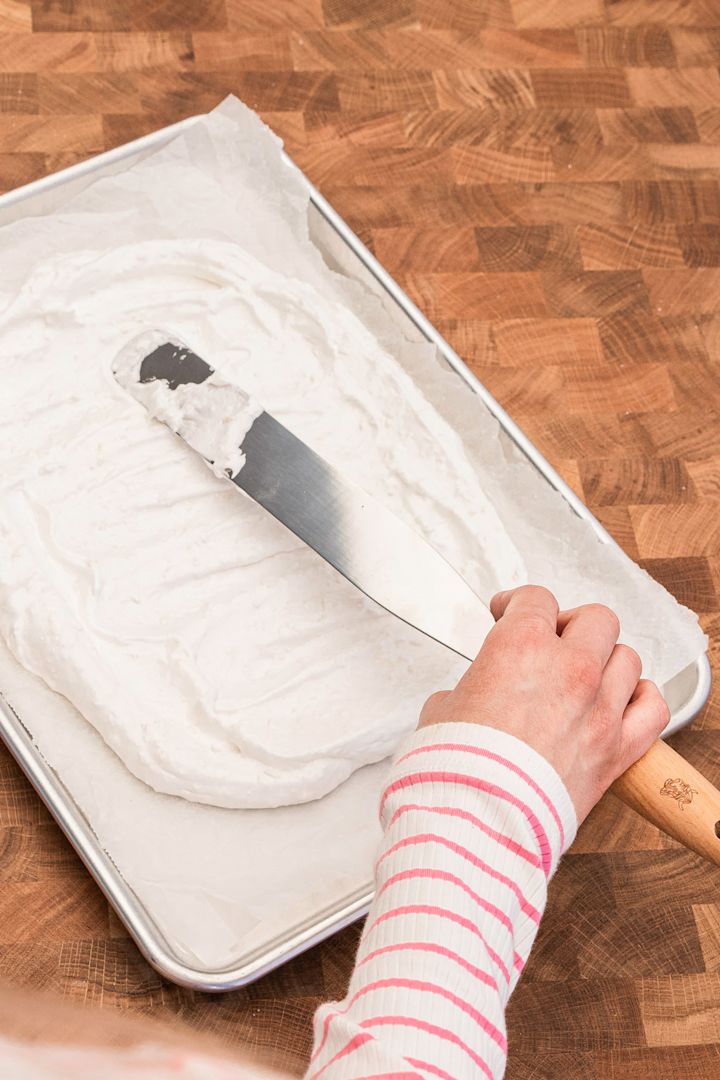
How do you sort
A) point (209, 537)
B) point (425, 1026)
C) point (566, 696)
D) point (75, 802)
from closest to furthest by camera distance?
point (425, 1026)
point (566, 696)
point (75, 802)
point (209, 537)

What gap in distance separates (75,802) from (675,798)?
38cm

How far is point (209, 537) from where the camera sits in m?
0.86

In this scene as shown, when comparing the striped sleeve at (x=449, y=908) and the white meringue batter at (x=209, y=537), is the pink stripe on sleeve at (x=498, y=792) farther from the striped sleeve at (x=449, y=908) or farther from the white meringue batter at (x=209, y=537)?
the white meringue batter at (x=209, y=537)

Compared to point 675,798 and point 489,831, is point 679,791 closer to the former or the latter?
point 675,798

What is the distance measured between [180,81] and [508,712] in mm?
733

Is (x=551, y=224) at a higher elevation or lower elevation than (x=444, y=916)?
higher

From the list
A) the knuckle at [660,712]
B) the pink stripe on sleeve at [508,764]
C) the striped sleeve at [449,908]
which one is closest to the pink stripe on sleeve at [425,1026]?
the striped sleeve at [449,908]

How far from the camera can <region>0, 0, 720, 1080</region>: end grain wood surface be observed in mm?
773

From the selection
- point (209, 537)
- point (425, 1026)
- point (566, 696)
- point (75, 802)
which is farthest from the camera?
point (209, 537)

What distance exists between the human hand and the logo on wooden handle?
0.07ft

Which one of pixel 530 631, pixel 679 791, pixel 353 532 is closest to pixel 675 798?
pixel 679 791

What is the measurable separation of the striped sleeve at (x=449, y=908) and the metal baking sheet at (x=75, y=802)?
202 mm

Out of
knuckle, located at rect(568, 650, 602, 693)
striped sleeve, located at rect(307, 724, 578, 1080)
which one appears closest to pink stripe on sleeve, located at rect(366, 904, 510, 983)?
striped sleeve, located at rect(307, 724, 578, 1080)

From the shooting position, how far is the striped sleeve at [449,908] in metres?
0.48
